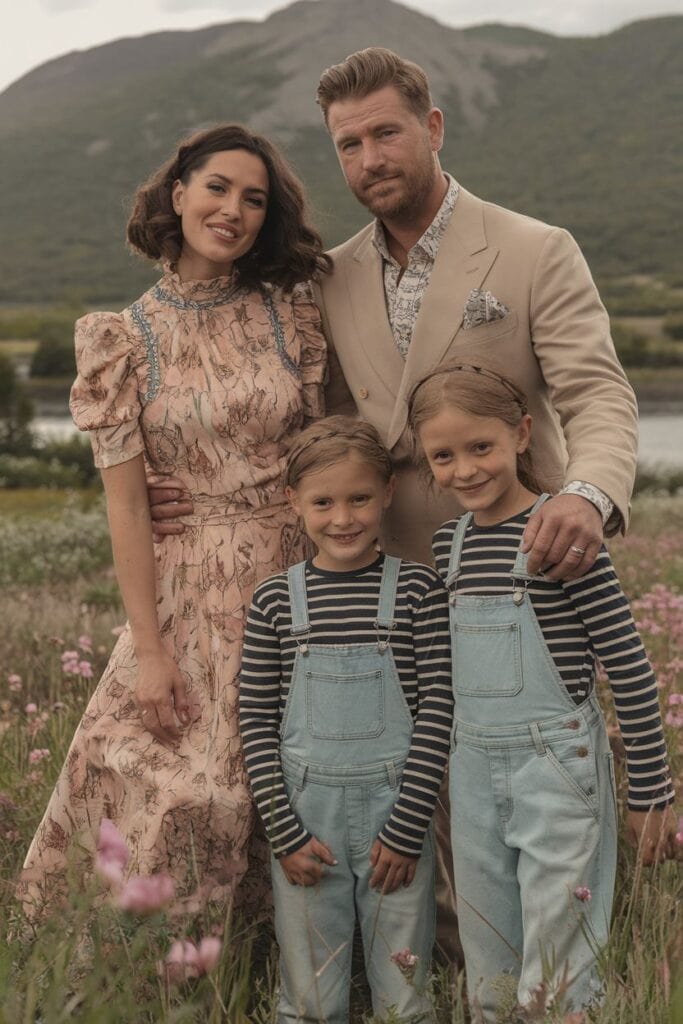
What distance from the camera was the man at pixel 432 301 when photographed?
3.43 m

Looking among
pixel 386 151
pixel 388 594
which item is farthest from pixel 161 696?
pixel 386 151

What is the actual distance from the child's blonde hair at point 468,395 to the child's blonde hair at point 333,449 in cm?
15

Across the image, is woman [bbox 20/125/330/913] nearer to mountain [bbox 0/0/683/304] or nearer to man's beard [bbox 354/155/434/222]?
A: man's beard [bbox 354/155/434/222]

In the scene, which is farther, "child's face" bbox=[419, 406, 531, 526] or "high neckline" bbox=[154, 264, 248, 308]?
"high neckline" bbox=[154, 264, 248, 308]

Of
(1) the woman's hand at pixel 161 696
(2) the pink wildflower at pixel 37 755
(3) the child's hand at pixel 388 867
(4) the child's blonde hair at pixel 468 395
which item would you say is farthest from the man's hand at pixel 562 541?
(2) the pink wildflower at pixel 37 755

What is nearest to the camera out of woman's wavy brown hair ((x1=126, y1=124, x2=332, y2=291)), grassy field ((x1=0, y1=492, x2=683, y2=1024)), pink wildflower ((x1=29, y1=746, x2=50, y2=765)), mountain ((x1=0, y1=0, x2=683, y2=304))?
grassy field ((x1=0, y1=492, x2=683, y2=1024))

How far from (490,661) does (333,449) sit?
2.38ft

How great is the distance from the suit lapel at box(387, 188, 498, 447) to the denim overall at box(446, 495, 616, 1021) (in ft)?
2.85

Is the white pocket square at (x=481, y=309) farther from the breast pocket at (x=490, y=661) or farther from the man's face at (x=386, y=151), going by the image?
the breast pocket at (x=490, y=661)

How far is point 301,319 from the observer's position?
3.71m

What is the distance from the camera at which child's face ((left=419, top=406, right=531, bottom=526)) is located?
2848 millimetres

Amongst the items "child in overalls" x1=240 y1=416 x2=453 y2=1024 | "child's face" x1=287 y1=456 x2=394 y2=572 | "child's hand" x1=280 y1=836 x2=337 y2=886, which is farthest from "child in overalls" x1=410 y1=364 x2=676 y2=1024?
"child's hand" x1=280 y1=836 x2=337 y2=886

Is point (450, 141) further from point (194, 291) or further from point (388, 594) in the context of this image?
point (388, 594)

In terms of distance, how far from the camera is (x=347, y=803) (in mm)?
2969
